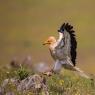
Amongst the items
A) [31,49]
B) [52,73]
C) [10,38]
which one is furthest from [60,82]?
[10,38]

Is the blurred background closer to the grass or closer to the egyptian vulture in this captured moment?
the egyptian vulture

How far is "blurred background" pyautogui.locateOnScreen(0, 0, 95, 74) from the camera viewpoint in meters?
38.9

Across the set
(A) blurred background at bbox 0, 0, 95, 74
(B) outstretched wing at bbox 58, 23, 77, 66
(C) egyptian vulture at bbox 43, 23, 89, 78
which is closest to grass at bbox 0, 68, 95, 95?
(C) egyptian vulture at bbox 43, 23, 89, 78

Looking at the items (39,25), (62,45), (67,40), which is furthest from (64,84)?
Result: (39,25)

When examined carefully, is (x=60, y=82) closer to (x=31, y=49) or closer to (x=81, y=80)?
(x=81, y=80)

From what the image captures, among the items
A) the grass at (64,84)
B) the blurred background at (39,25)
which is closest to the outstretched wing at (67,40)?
the grass at (64,84)

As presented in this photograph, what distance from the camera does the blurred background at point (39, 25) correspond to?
38906 mm

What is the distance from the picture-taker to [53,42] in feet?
65.2

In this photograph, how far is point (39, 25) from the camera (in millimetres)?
44594

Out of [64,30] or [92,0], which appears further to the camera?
[92,0]

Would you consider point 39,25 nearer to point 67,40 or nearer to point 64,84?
point 67,40

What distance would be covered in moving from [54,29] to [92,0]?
→ 248 inches

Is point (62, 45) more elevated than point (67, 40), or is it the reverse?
point (67, 40)

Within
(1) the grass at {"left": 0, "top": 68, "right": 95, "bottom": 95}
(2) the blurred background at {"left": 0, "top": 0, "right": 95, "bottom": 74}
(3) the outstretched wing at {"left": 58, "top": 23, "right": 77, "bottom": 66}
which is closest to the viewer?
(1) the grass at {"left": 0, "top": 68, "right": 95, "bottom": 95}
